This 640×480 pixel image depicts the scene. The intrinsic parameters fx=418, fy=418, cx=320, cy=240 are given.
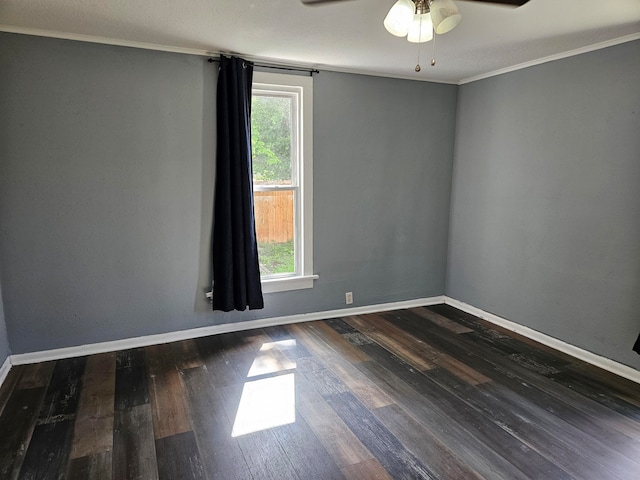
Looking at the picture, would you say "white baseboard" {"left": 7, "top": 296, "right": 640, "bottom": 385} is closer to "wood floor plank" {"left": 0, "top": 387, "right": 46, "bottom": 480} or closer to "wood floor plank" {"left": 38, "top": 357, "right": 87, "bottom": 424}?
"wood floor plank" {"left": 38, "top": 357, "right": 87, "bottom": 424}

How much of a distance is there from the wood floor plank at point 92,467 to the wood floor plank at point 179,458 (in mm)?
220

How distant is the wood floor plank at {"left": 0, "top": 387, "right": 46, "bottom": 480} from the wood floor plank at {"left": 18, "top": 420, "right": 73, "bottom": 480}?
0.03m

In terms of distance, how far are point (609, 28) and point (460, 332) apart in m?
2.41

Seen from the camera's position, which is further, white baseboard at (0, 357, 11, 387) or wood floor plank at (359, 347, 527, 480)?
white baseboard at (0, 357, 11, 387)

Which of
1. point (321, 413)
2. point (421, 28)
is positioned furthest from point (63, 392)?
point (421, 28)

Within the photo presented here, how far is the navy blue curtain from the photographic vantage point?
10.4 ft

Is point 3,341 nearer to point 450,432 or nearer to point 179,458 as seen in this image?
point 179,458

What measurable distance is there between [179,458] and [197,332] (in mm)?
1499

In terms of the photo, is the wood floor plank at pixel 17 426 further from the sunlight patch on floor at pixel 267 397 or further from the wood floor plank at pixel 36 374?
the sunlight patch on floor at pixel 267 397

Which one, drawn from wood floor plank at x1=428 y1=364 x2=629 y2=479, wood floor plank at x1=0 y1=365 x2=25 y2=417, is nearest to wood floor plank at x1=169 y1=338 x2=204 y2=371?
wood floor plank at x1=0 y1=365 x2=25 y2=417

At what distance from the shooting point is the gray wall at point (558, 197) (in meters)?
2.82

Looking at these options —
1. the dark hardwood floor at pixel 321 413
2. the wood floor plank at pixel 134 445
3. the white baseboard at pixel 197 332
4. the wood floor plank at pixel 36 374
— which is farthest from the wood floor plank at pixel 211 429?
the wood floor plank at pixel 36 374

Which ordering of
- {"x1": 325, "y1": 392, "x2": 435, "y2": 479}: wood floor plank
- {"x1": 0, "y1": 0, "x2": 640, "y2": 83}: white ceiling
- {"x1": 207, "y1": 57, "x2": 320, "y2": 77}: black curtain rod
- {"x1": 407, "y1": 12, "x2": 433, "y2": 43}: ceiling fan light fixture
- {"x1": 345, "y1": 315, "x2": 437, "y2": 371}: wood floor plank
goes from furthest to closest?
{"x1": 207, "y1": 57, "x2": 320, "y2": 77}: black curtain rod, {"x1": 345, "y1": 315, "x2": 437, "y2": 371}: wood floor plank, {"x1": 0, "y1": 0, "x2": 640, "y2": 83}: white ceiling, {"x1": 325, "y1": 392, "x2": 435, "y2": 479}: wood floor plank, {"x1": 407, "y1": 12, "x2": 433, "y2": 43}: ceiling fan light fixture

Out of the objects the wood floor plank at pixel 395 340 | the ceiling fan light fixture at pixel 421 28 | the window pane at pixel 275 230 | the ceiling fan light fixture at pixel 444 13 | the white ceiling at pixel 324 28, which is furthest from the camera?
the window pane at pixel 275 230
